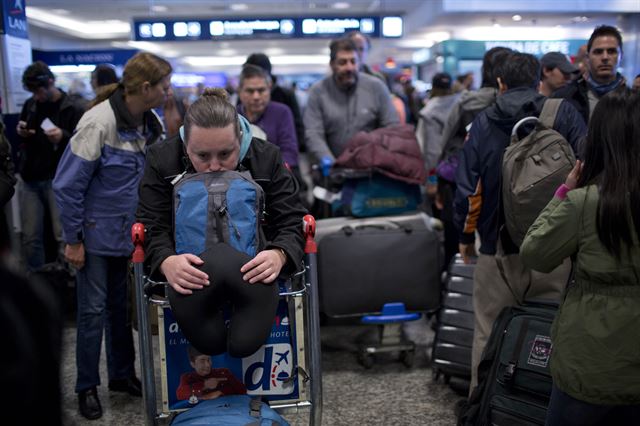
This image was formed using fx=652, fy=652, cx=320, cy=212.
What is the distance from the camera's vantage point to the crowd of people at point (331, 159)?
71.3 inches

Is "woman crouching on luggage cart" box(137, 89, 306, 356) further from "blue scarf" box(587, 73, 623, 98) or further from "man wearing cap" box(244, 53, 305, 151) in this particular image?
"man wearing cap" box(244, 53, 305, 151)

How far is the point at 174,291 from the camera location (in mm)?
1915

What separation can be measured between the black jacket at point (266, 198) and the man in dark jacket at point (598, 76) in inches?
81.1

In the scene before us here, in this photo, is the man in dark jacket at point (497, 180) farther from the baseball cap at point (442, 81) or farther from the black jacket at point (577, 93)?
the baseball cap at point (442, 81)

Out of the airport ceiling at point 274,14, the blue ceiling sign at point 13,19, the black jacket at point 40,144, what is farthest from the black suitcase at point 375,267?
the airport ceiling at point 274,14

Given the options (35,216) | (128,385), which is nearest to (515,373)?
(128,385)

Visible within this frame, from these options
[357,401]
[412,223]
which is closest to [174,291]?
[357,401]

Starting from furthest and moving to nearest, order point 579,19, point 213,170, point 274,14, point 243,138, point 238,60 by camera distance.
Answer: point 238,60, point 579,19, point 274,14, point 243,138, point 213,170

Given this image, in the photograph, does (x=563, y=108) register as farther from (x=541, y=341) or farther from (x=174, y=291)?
(x=174, y=291)

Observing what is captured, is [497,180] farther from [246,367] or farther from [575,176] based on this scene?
[246,367]

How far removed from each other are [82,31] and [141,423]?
17452 mm

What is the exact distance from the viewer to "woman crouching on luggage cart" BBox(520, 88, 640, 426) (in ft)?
5.83

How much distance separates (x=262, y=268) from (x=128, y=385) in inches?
75.8

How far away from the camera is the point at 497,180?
2.92 meters
